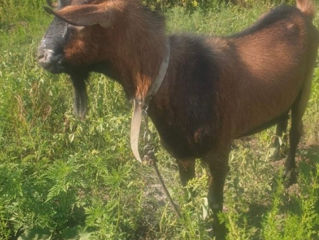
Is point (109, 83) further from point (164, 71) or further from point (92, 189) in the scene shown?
point (164, 71)

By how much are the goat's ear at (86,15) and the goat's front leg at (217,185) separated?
1.24 m

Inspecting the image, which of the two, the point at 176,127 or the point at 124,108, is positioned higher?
the point at 176,127

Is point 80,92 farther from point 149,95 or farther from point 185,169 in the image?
point 185,169

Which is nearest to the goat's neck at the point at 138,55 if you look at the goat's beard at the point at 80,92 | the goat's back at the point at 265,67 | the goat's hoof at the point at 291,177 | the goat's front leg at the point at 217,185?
the goat's beard at the point at 80,92

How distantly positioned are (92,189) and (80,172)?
10.4 inches

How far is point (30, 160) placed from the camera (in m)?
3.89

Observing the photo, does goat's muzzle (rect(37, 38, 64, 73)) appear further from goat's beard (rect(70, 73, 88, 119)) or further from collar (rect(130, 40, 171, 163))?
collar (rect(130, 40, 171, 163))

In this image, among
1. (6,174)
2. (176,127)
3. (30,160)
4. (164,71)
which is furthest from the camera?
(30,160)

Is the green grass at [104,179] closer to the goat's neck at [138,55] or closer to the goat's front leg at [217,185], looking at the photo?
the goat's front leg at [217,185]

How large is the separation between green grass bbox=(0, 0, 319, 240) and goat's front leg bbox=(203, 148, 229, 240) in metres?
0.11

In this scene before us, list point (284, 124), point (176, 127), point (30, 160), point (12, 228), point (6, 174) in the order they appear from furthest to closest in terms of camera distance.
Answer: point (284, 124)
point (30, 160)
point (12, 228)
point (6, 174)
point (176, 127)

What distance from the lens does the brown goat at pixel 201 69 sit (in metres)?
2.39

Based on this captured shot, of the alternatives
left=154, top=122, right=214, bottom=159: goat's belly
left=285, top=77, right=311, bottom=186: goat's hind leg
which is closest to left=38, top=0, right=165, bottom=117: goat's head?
left=154, top=122, right=214, bottom=159: goat's belly

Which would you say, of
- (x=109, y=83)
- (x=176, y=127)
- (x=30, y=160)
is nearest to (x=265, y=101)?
(x=176, y=127)
